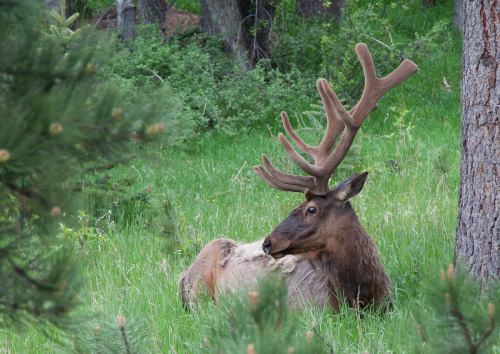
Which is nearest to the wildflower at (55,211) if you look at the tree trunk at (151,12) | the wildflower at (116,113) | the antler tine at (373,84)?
the wildflower at (116,113)

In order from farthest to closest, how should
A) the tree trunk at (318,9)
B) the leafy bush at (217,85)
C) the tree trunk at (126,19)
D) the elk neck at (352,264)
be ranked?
the tree trunk at (318,9) < the tree trunk at (126,19) < the leafy bush at (217,85) < the elk neck at (352,264)

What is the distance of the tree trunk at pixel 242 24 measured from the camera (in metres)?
13.7

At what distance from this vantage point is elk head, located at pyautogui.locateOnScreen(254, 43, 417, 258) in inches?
245

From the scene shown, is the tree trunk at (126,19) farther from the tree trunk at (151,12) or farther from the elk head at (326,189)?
the elk head at (326,189)

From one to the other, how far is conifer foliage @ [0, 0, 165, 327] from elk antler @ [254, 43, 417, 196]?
390 cm

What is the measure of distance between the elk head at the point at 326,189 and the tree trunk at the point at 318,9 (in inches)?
372

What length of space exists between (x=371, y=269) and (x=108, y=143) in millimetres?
3953

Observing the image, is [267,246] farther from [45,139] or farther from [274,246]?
[45,139]

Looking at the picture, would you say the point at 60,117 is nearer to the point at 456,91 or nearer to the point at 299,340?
the point at 299,340

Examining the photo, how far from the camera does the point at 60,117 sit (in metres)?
2.11

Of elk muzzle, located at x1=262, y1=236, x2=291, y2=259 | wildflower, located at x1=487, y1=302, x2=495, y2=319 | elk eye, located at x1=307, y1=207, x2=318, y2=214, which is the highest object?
wildflower, located at x1=487, y1=302, x2=495, y2=319

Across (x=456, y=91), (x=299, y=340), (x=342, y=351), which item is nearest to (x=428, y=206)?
(x=342, y=351)

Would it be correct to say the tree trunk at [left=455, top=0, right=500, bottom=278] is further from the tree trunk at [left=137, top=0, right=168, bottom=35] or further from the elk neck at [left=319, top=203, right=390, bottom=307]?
the tree trunk at [left=137, top=0, right=168, bottom=35]

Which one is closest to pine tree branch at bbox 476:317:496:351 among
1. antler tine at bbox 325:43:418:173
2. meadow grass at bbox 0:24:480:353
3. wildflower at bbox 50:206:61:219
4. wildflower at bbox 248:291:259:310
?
meadow grass at bbox 0:24:480:353
